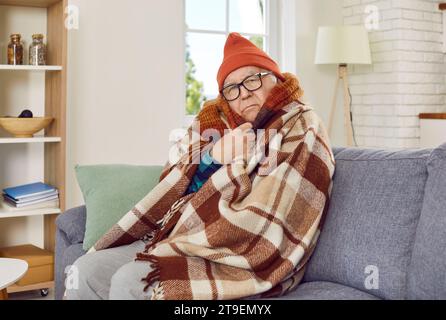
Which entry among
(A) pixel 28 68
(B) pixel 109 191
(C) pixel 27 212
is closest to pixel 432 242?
(B) pixel 109 191

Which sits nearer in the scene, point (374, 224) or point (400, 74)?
point (374, 224)

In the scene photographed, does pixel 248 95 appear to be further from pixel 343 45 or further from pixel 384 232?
pixel 343 45

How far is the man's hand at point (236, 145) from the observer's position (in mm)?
2020

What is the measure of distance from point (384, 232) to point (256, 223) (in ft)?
1.18

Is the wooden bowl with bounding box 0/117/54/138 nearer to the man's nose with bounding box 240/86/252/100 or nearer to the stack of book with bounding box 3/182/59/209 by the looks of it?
the stack of book with bounding box 3/182/59/209

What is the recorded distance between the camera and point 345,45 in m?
4.27

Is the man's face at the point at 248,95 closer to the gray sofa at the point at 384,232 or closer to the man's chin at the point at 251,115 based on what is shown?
the man's chin at the point at 251,115

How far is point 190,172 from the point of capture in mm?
2180

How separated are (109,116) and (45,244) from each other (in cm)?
83

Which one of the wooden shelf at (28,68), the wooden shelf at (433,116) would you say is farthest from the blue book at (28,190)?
the wooden shelf at (433,116)

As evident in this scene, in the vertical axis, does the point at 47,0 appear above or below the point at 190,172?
above

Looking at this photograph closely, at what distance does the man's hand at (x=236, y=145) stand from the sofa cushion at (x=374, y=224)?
0.30 metres
